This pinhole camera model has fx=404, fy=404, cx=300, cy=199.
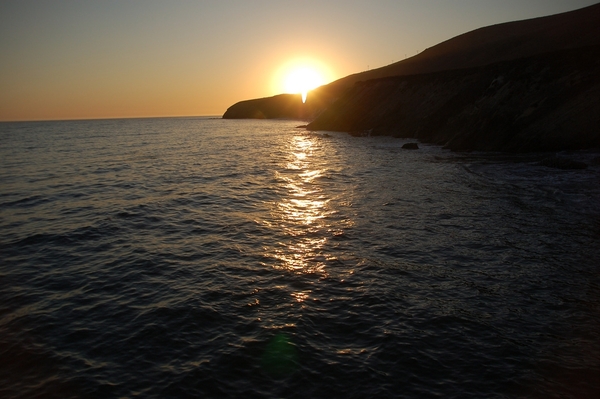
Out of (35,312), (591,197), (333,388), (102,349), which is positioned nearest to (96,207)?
(35,312)

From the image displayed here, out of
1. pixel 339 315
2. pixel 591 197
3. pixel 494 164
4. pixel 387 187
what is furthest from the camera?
pixel 494 164

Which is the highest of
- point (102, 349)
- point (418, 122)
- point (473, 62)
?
point (473, 62)

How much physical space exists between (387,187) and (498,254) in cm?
1247

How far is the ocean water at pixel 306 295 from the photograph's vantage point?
7.84m

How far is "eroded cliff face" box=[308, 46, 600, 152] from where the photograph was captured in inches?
1442

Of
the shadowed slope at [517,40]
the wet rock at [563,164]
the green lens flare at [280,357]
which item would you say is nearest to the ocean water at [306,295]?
the green lens flare at [280,357]

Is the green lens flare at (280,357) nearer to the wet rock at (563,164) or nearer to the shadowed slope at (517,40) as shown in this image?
the wet rock at (563,164)

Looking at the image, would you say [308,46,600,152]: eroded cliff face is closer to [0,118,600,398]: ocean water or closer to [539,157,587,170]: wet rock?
[539,157,587,170]: wet rock

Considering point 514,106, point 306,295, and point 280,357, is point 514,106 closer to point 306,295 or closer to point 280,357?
point 306,295

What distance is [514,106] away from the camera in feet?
140

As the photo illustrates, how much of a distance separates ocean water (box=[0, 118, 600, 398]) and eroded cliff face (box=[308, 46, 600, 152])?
49.9 feet

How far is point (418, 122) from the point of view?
65062 millimetres

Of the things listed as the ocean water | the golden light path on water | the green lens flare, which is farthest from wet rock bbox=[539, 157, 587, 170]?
the green lens flare

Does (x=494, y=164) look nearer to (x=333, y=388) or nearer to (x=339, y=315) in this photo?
(x=339, y=315)
